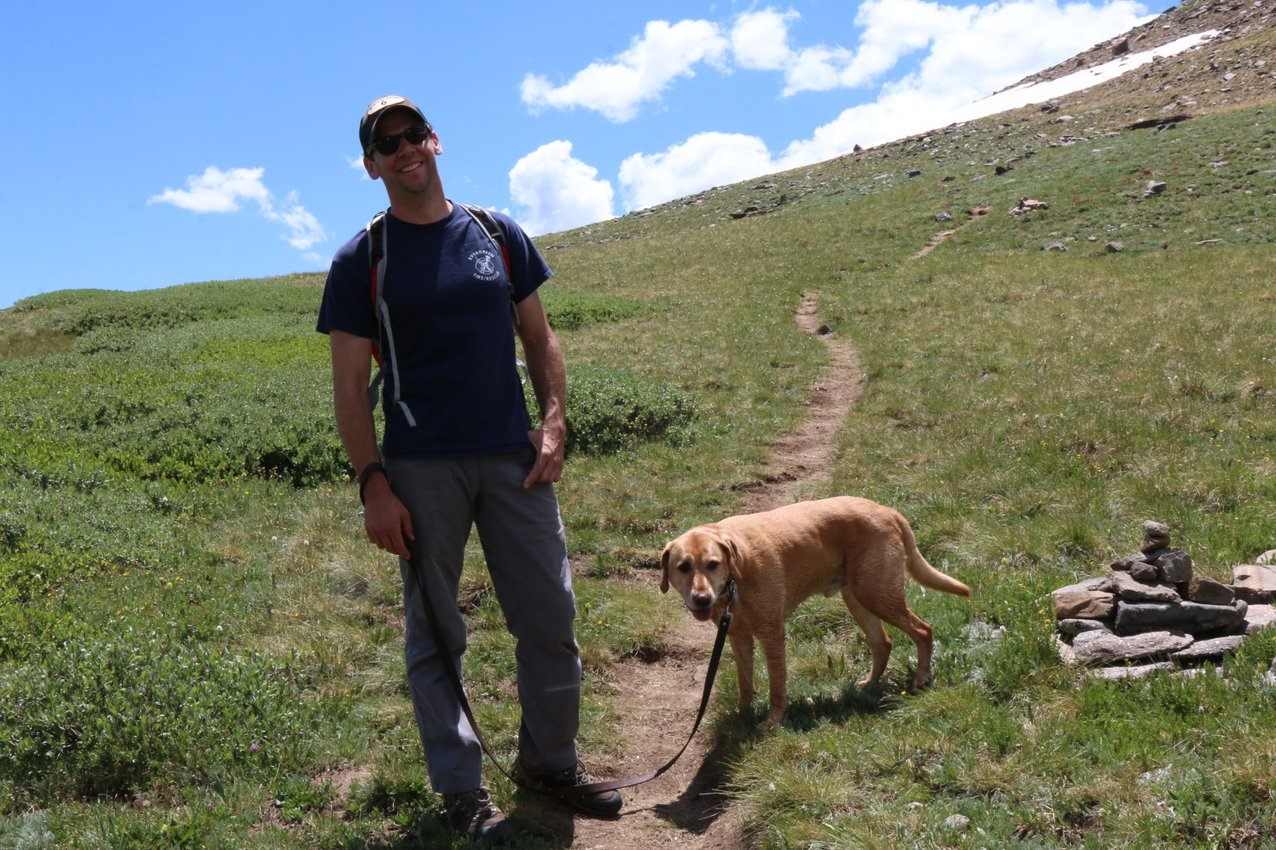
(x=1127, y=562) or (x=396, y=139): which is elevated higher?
(x=396, y=139)

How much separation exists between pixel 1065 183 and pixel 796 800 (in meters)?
34.7

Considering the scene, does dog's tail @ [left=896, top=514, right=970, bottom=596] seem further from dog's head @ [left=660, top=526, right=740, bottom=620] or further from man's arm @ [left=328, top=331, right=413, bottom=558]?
man's arm @ [left=328, top=331, right=413, bottom=558]

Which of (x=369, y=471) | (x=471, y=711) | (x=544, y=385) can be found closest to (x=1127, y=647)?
(x=544, y=385)

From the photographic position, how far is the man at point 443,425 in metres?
4.51

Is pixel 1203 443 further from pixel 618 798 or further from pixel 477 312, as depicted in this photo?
pixel 477 312

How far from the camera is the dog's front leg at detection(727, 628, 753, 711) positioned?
598 cm

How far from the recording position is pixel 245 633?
24.5 ft

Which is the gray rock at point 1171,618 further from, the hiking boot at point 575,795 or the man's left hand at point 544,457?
the man's left hand at point 544,457

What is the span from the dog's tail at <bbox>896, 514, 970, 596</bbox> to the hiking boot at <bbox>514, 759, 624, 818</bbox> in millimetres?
2428

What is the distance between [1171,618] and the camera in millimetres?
5750

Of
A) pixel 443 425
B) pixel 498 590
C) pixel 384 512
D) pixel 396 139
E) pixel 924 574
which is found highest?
pixel 396 139

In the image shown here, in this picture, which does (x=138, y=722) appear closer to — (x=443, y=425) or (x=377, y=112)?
(x=443, y=425)

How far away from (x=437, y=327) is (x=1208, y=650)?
466 cm

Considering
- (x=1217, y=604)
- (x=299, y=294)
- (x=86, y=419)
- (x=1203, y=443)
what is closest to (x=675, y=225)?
(x=299, y=294)
